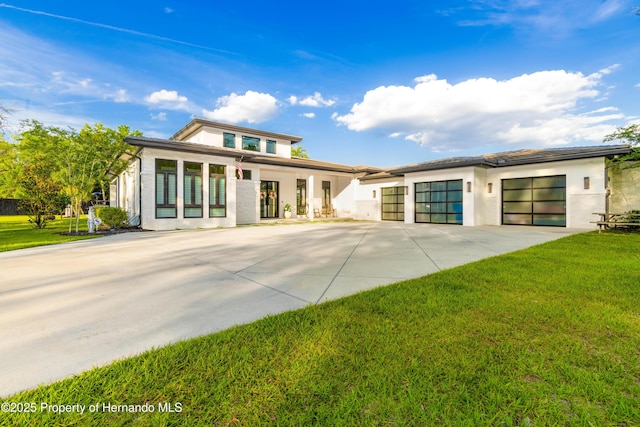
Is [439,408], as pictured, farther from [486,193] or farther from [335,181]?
[335,181]

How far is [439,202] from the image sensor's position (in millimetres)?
16844

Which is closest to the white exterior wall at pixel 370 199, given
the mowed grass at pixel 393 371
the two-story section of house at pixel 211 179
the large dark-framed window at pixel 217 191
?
the two-story section of house at pixel 211 179

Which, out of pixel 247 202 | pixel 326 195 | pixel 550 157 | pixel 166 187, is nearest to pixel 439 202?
pixel 550 157

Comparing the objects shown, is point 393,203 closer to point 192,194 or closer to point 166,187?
point 192,194

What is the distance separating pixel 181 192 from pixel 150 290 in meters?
11.0

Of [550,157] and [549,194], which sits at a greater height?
[550,157]

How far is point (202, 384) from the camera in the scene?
172 centimetres

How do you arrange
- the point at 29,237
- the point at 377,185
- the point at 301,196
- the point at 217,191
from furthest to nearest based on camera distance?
the point at 301,196 → the point at 377,185 → the point at 217,191 → the point at 29,237

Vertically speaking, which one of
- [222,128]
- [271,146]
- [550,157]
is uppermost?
[222,128]

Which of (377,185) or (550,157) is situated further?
(377,185)

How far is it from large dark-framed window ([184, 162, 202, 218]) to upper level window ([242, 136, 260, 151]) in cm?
668

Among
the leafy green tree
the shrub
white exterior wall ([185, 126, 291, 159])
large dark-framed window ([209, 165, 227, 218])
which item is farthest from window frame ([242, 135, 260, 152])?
the leafy green tree

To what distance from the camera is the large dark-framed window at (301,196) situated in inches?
848

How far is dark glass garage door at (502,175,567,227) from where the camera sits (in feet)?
45.1
